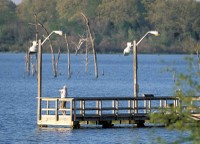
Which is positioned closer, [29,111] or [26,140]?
[26,140]

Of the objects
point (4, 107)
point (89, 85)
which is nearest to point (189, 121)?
point (4, 107)

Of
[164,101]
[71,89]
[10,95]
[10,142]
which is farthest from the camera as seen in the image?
[71,89]

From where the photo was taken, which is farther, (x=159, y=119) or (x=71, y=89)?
(x=71, y=89)

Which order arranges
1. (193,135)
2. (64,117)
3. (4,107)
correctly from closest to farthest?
(193,135) < (64,117) < (4,107)

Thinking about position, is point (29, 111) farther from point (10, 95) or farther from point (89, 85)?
point (89, 85)

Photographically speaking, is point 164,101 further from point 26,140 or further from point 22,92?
point 22,92

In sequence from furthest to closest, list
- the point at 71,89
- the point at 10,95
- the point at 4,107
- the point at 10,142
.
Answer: the point at 71,89 → the point at 10,95 → the point at 4,107 → the point at 10,142

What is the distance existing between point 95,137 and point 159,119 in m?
→ 18.6

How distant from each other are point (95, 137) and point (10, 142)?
3143 millimetres

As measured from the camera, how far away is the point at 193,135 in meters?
18.4

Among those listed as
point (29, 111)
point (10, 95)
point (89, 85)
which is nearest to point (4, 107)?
point (29, 111)

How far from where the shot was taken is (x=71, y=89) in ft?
258

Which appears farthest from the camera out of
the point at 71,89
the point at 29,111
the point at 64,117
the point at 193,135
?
the point at 71,89

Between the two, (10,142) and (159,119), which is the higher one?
(159,119)
